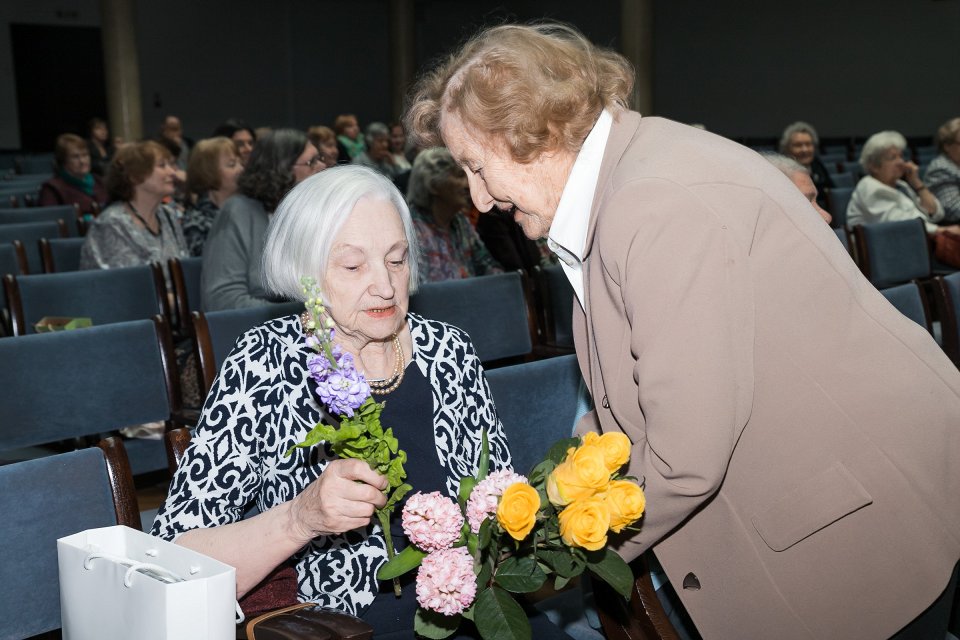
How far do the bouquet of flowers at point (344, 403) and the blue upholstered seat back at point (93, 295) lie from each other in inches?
113

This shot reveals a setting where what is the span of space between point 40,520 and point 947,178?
6766 millimetres

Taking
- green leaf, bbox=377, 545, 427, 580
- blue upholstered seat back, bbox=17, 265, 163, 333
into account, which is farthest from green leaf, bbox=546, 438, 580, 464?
blue upholstered seat back, bbox=17, 265, 163, 333

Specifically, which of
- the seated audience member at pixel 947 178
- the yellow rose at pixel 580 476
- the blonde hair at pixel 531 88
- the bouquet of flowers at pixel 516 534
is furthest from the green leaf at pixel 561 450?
the seated audience member at pixel 947 178

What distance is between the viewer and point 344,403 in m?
1.08

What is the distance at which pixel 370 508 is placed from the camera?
1.31 m

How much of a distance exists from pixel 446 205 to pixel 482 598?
3.63m

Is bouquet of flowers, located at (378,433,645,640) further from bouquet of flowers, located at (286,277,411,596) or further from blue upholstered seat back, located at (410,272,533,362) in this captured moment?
blue upholstered seat back, located at (410,272,533,362)

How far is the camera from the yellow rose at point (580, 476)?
1.06m

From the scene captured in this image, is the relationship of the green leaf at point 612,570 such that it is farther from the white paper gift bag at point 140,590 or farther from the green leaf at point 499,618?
the white paper gift bag at point 140,590

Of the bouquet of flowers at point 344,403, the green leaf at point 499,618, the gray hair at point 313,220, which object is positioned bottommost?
the green leaf at point 499,618

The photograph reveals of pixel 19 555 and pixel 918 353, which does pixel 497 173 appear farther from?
pixel 19 555

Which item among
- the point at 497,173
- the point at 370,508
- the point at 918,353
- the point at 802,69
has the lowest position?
the point at 370,508

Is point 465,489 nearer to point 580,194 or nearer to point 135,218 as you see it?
point 580,194

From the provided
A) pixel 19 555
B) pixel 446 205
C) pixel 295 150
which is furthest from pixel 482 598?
pixel 446 205
